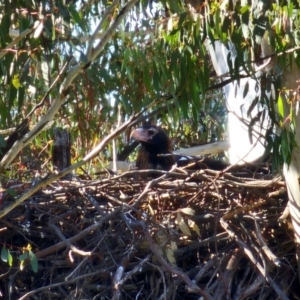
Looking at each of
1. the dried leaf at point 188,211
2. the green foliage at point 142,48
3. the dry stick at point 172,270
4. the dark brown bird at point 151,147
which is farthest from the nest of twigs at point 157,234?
the dark brown bird at point 151,147

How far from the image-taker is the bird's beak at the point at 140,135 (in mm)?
8672

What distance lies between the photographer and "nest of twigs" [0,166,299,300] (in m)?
5.68

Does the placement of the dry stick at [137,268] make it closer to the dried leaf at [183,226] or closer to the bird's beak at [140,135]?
the dried leaf at [183,226]

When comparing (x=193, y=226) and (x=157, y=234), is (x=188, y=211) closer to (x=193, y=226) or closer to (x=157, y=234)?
(x=193, y=226)

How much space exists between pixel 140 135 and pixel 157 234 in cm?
333

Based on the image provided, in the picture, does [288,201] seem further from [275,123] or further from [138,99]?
[138,99]

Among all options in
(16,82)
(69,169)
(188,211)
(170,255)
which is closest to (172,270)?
(170,255)

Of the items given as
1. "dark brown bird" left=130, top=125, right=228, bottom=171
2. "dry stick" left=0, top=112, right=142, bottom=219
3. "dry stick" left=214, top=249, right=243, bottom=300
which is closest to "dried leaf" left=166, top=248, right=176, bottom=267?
"dry stick" left=214, top=249, right=243, bottom=300

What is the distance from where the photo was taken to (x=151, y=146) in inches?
348

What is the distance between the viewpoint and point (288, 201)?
232 inches

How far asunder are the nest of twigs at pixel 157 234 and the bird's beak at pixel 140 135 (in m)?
2.40

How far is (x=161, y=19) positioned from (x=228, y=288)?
2.02 metres

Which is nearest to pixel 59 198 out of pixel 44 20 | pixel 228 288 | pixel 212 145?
pixel 228 288

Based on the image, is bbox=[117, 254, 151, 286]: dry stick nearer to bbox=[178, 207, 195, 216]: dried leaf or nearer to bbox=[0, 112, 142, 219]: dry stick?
bbox=[178, 207, 195, 216]: dried leaf
